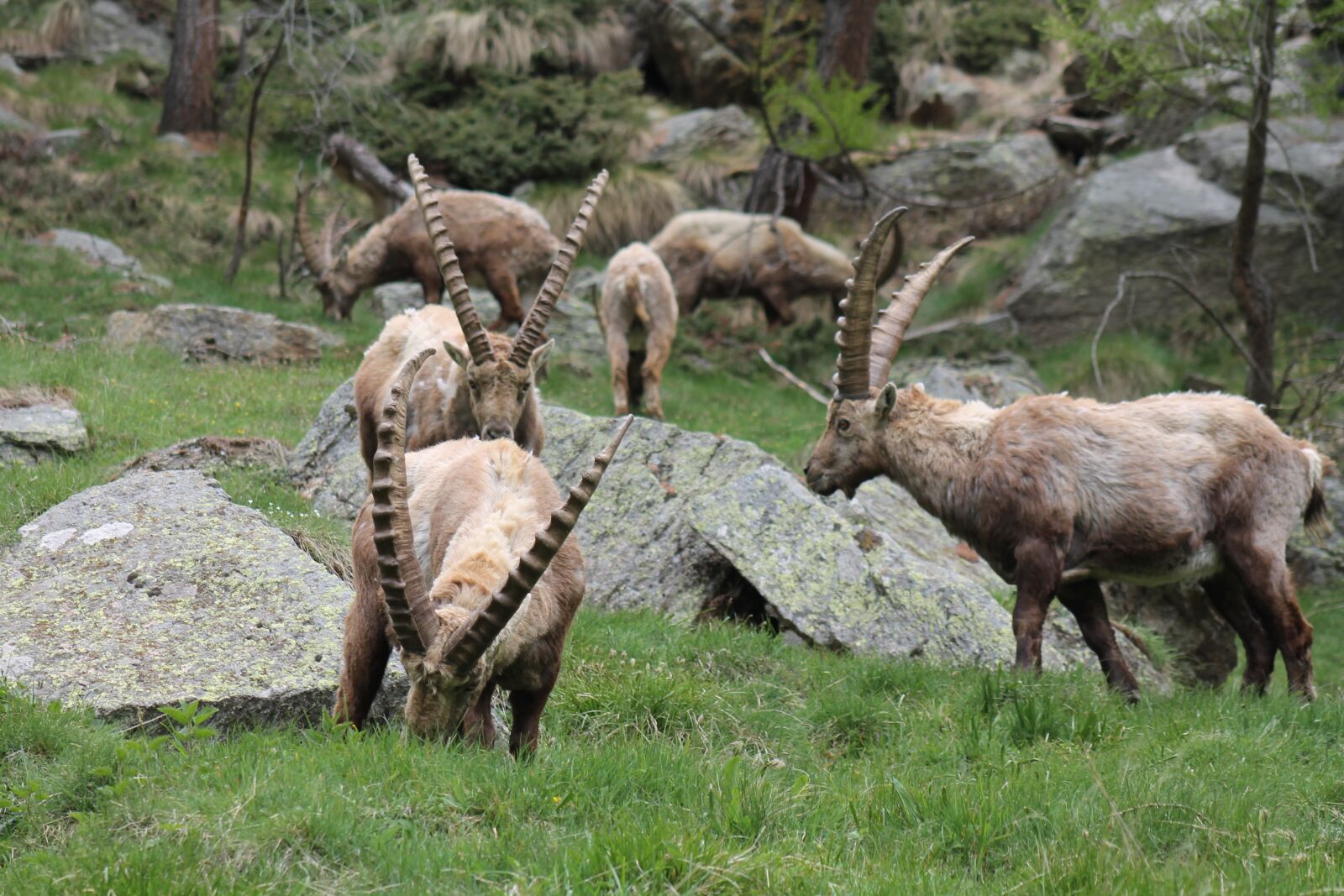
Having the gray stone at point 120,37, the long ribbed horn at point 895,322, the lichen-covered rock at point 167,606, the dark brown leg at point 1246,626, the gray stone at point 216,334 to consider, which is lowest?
the gray stone at point 216,334

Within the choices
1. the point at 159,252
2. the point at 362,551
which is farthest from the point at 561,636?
the point at 159,252

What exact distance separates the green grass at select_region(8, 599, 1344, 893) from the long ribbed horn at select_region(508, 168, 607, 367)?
291cm

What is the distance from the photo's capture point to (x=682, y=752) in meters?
5.48

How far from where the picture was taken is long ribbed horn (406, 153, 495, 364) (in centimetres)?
838

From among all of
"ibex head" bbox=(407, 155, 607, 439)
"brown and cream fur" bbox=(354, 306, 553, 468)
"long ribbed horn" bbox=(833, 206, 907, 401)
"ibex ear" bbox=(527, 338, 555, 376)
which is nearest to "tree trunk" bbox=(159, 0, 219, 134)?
"brown and cream fur" bbox=(354, 306, 553, 468)

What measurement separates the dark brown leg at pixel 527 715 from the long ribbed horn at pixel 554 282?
348cm

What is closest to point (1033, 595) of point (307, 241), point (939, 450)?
point (939, 450)

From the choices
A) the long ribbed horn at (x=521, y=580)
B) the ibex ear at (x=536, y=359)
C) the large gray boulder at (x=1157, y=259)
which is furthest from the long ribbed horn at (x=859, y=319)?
the large gray boulder at (x=1157, y=259)

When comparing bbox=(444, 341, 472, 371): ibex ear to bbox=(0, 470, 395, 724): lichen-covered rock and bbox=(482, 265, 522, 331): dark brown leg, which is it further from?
bbox=(482, 265, 522, 331): dark brown leg

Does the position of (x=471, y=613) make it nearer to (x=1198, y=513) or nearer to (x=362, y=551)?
(x=362, y=551)

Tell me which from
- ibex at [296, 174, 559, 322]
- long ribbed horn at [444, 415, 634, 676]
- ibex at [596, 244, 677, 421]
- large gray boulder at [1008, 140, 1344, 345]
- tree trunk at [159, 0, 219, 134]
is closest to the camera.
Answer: long ribbed horn at [444, 415, 634, 676]

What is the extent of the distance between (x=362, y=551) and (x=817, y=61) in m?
17.7

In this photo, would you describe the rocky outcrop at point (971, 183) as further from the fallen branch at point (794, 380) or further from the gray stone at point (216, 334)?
the gray stone at point (216, 334)

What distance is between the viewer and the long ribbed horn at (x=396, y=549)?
15.4 feet
